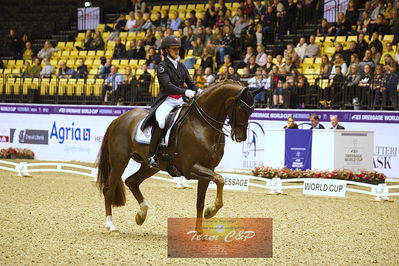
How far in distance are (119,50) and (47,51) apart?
383 cm

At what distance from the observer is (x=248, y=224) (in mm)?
8398

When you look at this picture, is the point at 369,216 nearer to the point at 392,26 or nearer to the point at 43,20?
the point at 392,26

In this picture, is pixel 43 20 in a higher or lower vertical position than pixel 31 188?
higher

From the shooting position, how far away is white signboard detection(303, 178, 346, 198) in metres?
14.8

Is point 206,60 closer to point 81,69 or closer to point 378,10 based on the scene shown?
point 81,69

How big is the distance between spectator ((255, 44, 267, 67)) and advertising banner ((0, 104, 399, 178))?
2436 millimetres

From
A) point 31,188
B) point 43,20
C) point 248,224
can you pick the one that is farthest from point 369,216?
point 43,20

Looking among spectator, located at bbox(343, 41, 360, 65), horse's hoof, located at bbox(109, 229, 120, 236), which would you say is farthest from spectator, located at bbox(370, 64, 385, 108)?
horse's hoof, located at bbox(109, 229, 120, 236)

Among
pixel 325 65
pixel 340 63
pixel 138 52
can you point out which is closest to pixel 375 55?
pixel 340 63

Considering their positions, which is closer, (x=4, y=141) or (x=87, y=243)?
(x=87, y=243)

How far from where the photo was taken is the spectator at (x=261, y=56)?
2180cm

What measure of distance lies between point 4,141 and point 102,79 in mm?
4555

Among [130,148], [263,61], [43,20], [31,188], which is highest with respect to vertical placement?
[43,20]

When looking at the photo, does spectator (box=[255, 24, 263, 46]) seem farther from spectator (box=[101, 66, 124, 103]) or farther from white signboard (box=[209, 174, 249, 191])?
white signboard (box=[209, 174, 249, 191])
